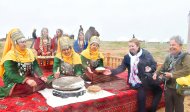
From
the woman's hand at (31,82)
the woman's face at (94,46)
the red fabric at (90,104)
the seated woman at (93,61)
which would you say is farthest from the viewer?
the woman's face at (94,46)

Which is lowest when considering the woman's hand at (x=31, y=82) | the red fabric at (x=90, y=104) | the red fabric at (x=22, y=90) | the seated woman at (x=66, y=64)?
the red fabric at (x=90, y=104)

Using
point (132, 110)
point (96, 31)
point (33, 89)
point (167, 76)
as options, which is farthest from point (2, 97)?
point (96, 31)

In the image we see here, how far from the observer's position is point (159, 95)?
17.2 ft

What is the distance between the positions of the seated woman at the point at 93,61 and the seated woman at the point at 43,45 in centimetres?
241

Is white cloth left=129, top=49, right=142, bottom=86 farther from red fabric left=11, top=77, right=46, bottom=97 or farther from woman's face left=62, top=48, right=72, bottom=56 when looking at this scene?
red fabric left=11, top=77, right=46, bottom=97

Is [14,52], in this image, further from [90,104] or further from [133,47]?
[133,47]

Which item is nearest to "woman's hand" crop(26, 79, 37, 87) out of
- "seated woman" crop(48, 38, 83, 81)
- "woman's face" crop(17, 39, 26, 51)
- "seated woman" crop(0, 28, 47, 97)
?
"seated woman" crop(0, 28, 47, 97)

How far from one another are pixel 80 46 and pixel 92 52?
232 centimetres

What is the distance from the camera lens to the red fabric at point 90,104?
3900mm

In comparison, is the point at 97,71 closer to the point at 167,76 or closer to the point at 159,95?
the point at 159,95

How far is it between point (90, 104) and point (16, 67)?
1509mm

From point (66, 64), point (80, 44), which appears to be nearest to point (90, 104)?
point (66, 64)

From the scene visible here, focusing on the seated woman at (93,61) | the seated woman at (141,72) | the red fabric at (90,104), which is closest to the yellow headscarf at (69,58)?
the seated woman at (93,61)

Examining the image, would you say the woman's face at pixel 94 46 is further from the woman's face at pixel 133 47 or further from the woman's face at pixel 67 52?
the woman's face at pixel 133 47
